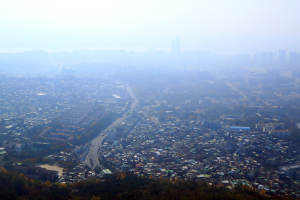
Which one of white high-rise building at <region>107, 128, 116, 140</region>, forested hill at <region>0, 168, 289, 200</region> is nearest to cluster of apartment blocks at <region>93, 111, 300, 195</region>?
white high-rise building at <region>107, 128, 116, 140</region>

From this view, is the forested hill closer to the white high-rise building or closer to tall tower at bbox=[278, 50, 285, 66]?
the white high-rise building

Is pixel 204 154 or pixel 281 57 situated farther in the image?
pixel 281 57

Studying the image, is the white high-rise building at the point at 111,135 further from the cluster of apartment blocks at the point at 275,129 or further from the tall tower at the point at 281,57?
the tall tower at the point at 281,57

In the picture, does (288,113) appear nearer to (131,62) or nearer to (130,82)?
(130,82)

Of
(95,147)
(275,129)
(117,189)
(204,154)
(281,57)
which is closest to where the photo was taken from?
(117,189)

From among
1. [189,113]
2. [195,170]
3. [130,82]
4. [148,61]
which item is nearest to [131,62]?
[148,61]

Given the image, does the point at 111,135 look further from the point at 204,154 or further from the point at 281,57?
the point at 281,57

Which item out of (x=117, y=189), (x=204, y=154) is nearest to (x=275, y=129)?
(x=204, y=154)

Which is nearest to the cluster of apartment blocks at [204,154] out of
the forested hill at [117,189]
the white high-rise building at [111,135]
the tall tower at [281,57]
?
A: the white high-rise building at [111,135]
